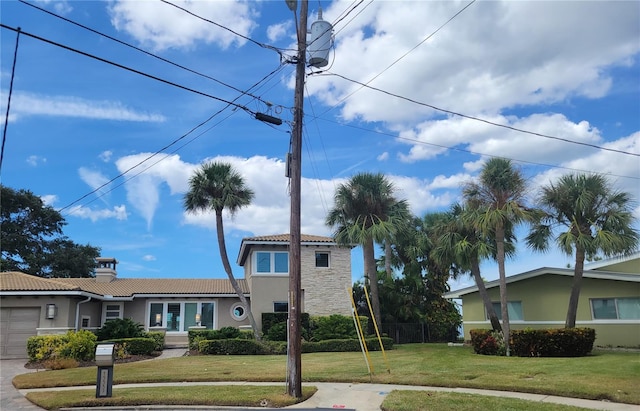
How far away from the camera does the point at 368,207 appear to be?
87.1 ft

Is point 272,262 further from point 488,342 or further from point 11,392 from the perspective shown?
point 11,392

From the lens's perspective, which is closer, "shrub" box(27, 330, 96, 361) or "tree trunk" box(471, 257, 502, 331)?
"shrub" box(27, 330, 96, 361)

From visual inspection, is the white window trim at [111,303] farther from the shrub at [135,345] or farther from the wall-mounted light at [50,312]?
the shrub at [135,345]

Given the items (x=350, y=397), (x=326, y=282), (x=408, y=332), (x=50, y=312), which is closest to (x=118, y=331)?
(x=50, y=312)

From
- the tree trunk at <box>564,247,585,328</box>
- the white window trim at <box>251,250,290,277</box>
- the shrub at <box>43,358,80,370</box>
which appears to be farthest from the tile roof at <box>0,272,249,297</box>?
the tree trunk at <box>564,247,585,328</box>

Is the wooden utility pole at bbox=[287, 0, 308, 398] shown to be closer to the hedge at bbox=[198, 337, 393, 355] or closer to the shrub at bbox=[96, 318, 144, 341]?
the hedge at bbox=[198, 337, 393, 355]

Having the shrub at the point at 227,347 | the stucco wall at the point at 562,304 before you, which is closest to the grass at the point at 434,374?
the shrub at the point at 227,347

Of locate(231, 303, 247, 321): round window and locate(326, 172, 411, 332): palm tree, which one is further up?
locate(326, 172, 411, 332): palm tree

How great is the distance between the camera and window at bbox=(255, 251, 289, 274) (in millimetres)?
28266

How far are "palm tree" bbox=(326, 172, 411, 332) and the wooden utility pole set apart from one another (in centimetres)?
1391

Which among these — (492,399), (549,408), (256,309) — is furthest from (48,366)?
(549,408)

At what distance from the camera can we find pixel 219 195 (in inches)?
1037

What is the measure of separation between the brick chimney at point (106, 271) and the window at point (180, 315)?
14.9ft

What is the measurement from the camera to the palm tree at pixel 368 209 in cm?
2620
